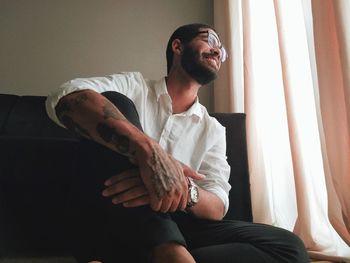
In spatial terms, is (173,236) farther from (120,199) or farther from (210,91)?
(210,91)

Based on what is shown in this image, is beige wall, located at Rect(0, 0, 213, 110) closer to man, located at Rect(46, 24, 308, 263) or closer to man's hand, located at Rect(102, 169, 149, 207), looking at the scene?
man, located at Rect(46, 24, 308, 263)

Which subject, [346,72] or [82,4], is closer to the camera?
[346,72]

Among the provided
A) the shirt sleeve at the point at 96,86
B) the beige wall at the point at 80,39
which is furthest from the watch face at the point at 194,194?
the beige wall at the point at 80,39

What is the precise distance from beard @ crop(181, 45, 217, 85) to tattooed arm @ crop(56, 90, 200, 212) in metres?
0.55

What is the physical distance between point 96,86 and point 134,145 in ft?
1.09

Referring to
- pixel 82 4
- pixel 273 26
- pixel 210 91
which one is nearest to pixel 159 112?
pixel 273 26

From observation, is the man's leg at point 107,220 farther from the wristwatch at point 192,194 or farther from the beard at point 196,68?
the beard at point 196,68

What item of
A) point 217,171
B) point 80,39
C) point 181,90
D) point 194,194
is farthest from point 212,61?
point 80,39

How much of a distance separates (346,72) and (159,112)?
0.62m

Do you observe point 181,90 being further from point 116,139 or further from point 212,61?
point 116,139

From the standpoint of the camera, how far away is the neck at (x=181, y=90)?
1.19 metres

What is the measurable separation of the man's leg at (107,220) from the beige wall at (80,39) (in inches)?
48.7

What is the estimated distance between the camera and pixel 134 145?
26.1 inches

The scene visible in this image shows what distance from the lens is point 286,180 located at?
53.2 inches
